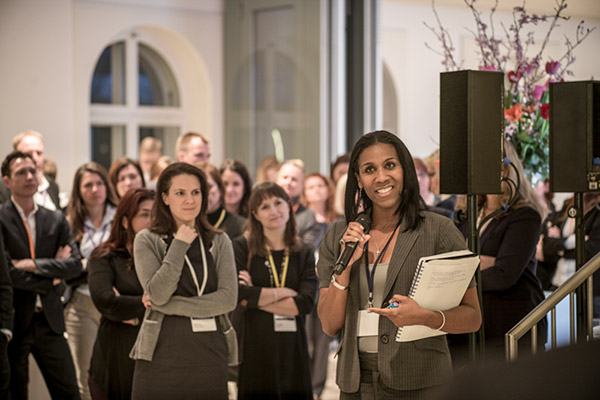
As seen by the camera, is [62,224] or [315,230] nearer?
[62,224]

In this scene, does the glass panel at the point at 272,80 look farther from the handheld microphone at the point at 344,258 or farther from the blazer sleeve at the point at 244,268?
the handheld microphone at the point at 344,258

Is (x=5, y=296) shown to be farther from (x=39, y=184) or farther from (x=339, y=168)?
(x=339, y=168)

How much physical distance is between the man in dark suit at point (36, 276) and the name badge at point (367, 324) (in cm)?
254

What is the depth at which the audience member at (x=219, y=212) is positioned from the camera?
16.6 ft

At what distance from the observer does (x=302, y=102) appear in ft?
29.5

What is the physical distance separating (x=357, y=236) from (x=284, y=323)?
1.86 m

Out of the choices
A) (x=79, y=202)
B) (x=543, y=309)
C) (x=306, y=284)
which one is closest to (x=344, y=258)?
(x=543, y=309)

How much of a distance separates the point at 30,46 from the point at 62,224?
4.39 metres

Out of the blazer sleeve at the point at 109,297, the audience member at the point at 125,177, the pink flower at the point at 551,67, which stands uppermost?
the pink flower at the point at 551,67

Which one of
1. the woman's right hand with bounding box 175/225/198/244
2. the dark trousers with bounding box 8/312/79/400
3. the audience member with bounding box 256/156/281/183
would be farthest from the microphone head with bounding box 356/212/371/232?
the audience member with bounding box 256/156/281/183

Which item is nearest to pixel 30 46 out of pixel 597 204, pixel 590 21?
pixel 590 21

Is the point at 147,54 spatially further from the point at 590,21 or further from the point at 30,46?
the point at 590,21

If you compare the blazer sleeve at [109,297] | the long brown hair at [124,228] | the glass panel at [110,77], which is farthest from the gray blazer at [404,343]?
the glass panel at [110,77]

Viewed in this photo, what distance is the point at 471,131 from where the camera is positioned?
11.1 ft
